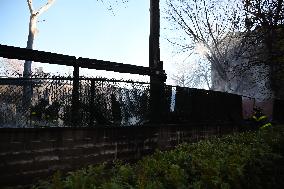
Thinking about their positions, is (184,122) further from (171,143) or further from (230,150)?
(230,150)

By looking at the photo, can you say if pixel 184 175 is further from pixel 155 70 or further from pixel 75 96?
pixel 155 70

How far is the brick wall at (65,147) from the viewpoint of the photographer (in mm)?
5051

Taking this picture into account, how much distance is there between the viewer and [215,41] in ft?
108

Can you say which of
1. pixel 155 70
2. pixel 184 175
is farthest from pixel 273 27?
pixel 184 175

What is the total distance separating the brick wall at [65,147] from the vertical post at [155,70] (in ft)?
2.00

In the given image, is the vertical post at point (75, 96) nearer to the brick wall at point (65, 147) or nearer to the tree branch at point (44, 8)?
the brick wall at point (65, 147)

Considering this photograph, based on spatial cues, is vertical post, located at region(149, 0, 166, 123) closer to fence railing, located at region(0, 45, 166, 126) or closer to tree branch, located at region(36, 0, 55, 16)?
fence railing, located at region(0, 45, 166, 126)

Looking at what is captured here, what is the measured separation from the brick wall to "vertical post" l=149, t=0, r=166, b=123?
609mm

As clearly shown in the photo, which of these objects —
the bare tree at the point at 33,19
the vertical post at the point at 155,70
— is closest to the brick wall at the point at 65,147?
the vertical post at the point at 155,70

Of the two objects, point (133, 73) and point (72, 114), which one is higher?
point (133, 73)

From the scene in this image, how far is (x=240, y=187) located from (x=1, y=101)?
179 inches

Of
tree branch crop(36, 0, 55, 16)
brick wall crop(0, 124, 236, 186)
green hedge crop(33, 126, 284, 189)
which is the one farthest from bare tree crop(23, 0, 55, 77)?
green hedge crop(33, 126, 284, 189)

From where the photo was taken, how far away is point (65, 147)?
5773 mm

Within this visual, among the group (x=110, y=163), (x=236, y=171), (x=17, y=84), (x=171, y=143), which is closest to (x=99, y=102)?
(x=110, y=163)
